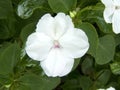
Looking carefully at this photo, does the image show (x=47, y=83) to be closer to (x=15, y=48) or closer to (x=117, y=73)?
(x=15, y=48)

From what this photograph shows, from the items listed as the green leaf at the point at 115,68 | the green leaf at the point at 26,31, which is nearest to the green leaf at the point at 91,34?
the green leaf at the point at 26,31

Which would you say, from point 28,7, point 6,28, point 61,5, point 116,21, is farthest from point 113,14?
point 6,28

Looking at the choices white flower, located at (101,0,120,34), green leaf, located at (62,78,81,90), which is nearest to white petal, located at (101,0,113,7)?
white flower, located at (101,0,120,34)

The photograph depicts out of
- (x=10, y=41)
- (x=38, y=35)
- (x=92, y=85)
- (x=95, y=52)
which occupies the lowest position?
(x=92, y=85)

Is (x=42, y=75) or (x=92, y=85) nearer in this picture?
(x=42, y=75)

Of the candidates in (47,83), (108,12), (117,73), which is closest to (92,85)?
(117,73)

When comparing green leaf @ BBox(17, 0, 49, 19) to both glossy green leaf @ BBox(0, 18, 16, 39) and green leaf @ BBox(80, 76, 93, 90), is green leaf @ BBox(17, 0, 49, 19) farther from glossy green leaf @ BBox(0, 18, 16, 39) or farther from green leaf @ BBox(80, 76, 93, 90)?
green leaf @ BBox(80, 76, 93, 90)

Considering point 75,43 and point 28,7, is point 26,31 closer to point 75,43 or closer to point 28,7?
point 28,7
